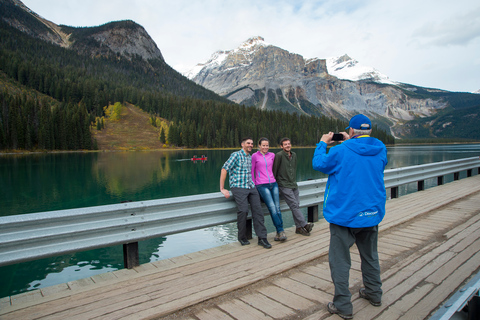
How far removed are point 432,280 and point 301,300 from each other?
5.82 ft

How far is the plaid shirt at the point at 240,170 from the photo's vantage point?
17.4 ft

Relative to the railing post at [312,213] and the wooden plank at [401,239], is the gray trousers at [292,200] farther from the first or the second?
the wooden plank at [401,239]

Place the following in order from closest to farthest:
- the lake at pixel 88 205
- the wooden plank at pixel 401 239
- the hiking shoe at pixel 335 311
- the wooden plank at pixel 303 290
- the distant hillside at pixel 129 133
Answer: the hiking shoe at pixel 335 311, the wooden plank at pixel 303 290, the wooden plank at pixel 401 239, the lake at pixel 88 205, the distant hillside at pixel 129 133

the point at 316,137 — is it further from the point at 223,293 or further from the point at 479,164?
the point at 223,293

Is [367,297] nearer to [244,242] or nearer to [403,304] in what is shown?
[403,304]

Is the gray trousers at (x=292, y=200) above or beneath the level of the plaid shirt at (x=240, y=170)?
beneath

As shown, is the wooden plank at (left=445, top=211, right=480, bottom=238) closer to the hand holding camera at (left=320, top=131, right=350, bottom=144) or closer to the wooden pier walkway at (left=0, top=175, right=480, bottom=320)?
the wooden pier walkway at (left=0, top=175, right=480, bottom=320)

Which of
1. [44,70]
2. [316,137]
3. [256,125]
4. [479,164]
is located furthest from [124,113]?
[479,164]

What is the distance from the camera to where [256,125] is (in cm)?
11450

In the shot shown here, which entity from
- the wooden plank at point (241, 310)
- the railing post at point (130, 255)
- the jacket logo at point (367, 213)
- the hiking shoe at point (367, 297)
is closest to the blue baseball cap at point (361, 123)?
the jacket logo at point (367, 213)

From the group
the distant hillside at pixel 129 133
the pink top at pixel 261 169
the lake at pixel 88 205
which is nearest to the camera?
the pink top at pixel 261 169

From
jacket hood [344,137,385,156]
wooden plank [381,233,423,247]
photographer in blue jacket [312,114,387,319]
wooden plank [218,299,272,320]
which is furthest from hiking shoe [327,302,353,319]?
wooden plank [381,233,423,247]

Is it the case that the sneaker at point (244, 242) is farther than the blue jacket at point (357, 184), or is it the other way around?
the sneaker at point (244, 242)

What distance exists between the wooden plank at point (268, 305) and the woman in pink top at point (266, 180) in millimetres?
2230
